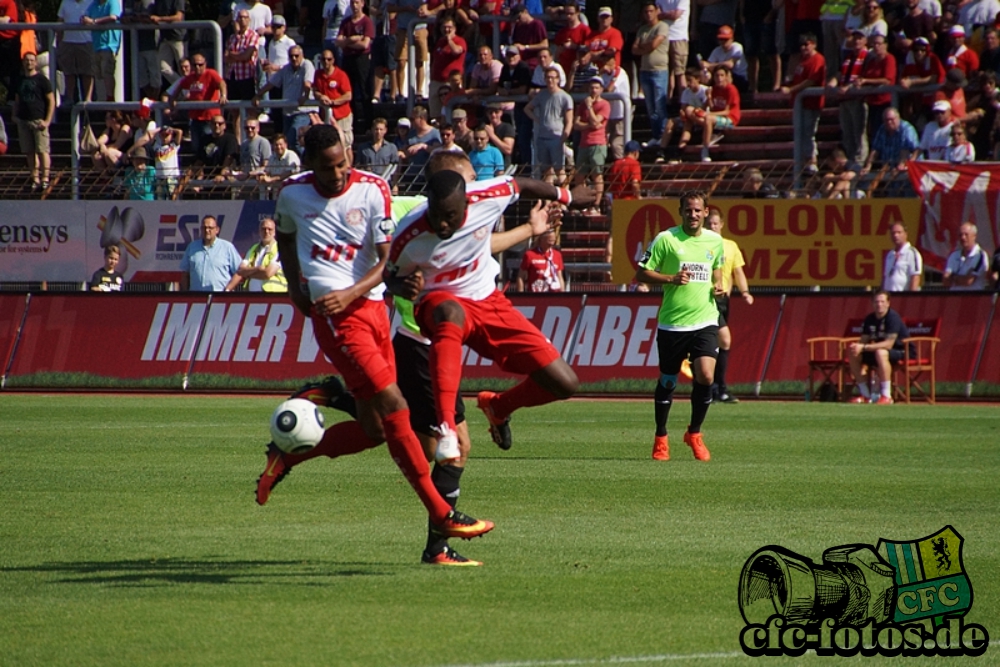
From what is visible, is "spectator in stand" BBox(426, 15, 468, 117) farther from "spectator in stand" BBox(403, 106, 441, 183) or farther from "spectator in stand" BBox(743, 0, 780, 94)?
"spectator in stand" BBox(743, 0, 780, 94)

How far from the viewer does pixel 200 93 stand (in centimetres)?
2841

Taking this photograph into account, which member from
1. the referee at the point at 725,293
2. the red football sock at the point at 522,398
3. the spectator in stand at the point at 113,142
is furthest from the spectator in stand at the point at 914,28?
the red football sock at the point at 522,398

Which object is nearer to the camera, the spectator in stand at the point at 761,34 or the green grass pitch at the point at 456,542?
the green grass pitch at the point at 456,542

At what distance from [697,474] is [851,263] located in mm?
11260

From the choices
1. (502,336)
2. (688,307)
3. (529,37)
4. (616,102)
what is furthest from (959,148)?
(502,336)

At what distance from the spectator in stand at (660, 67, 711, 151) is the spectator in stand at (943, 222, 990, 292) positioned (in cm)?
591

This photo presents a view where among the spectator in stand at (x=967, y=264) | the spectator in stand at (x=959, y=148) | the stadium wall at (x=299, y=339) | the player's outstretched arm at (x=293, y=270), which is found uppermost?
the player's outstretched arm at (x=293, y=270)

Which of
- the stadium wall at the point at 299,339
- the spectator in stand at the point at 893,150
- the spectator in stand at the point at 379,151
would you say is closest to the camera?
the stadium wall at the point at 299,339

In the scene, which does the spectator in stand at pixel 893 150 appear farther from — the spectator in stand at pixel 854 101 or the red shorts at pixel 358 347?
the red shorts at pixel 358 347

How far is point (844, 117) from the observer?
2467 cm

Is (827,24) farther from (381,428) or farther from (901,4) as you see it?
(381,428)

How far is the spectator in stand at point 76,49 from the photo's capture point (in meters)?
30.2

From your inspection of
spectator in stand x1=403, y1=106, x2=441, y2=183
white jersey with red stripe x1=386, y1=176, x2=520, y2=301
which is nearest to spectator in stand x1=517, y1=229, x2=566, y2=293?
spectator in stand x1=403, y1=106, x2=441, y2=183

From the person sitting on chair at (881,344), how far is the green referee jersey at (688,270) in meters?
7.65
